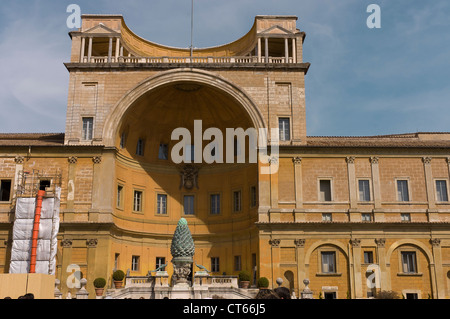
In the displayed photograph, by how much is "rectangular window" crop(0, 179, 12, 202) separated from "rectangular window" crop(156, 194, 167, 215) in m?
11.4

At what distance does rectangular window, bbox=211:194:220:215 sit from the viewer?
40531 mm

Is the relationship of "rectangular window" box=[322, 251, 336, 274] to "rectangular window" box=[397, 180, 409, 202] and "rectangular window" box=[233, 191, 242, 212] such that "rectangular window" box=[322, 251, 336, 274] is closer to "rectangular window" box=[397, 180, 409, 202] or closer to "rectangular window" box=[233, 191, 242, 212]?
"rectangular window" box=[397, 180, 409, 202]

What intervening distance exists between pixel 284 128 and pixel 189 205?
35.3 ft

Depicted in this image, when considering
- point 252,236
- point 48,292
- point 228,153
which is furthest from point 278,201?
point 48,292

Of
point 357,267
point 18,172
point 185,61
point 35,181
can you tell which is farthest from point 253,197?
point 18,172

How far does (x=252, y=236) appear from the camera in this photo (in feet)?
120

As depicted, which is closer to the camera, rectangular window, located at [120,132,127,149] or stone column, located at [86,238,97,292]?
stone column, located at [86,238,97,292]

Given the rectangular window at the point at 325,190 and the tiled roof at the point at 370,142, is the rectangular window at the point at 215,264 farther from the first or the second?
the tiled roof at the point at 370,142

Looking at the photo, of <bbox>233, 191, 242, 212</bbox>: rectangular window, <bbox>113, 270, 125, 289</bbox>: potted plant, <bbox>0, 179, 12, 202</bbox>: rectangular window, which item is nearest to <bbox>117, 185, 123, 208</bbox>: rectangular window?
<bbox>113, 270, 125, 289</bbox>: potted plant

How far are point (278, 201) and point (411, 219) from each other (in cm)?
968

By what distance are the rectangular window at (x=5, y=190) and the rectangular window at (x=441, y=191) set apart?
3130 centimetres

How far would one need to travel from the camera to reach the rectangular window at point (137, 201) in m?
38.9

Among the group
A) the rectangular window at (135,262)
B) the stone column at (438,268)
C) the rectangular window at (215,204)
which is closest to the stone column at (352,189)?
the stone column at (438,268)

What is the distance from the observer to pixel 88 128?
36.1 metres
